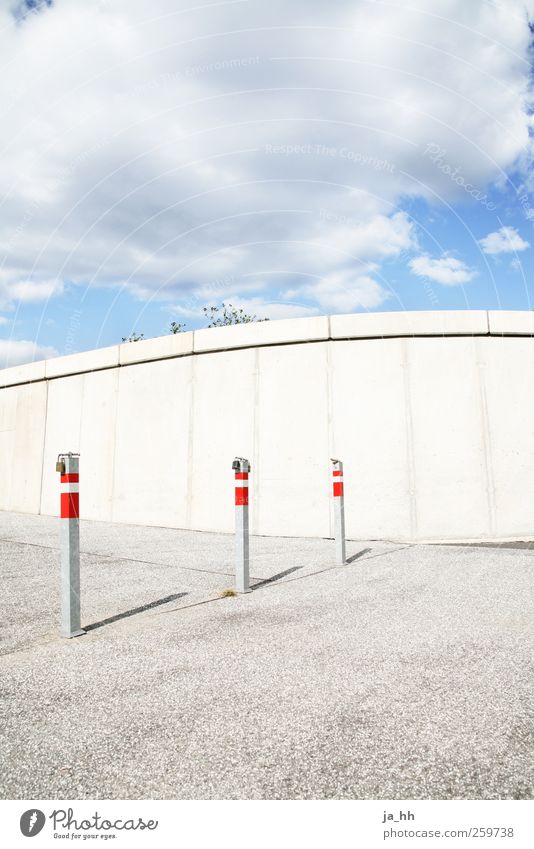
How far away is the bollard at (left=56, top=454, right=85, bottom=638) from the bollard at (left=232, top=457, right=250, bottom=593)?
1.79m

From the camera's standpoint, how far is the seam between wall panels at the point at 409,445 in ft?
31.5

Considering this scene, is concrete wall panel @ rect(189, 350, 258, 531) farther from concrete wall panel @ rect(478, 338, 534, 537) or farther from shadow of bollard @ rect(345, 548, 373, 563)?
concrete wall panel @ rect(478, 338, 534, 537)

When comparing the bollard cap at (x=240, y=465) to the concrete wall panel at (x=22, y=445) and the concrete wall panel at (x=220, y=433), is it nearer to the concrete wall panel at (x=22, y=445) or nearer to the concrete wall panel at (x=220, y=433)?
the concrete wall panel at (x=220, y=433)

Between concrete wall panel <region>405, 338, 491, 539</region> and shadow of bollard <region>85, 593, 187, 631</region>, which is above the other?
concrete wall panel <region>405, 338, 491, 539</region>

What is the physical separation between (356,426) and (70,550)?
22.8ft

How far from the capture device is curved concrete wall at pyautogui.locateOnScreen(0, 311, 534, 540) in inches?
380

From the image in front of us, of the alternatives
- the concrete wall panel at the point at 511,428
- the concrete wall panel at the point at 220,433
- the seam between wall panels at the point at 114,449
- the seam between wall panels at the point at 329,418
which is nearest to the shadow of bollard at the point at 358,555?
the seam between wall panels at the point at 329,418

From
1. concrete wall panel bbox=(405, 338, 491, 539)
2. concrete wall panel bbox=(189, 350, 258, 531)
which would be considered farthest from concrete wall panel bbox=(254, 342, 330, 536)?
concrete wall panel bbox=(405, 338, 491, 539)

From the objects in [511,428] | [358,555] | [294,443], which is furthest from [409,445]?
[358,555]

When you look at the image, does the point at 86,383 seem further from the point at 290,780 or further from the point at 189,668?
the point at 290,780

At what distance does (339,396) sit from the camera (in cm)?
1012

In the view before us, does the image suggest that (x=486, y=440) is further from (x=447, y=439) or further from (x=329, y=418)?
(x=329, y=418)
